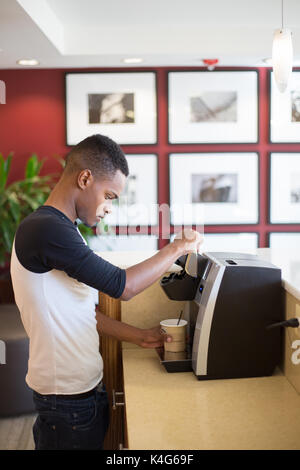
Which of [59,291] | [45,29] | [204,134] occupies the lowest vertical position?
[59,291]

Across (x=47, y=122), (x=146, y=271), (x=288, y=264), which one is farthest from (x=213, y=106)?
(x=146, y=271)

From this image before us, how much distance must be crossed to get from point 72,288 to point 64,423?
Result: 358 mm

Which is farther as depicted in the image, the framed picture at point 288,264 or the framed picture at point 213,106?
the framed picture at point 213,106

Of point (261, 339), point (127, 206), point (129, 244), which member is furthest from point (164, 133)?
point (261, 339)

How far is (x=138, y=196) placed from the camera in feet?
14.6

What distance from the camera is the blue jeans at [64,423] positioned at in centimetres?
143

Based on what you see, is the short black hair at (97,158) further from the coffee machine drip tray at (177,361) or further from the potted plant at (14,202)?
the potted plant at (14,202)

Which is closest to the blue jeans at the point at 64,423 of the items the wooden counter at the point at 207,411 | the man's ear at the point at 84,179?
the wooden counter at the point at 207,411

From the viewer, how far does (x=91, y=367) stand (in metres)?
1.45

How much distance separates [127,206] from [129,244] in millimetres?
310

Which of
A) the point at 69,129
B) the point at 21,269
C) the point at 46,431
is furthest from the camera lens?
the point at 69,129

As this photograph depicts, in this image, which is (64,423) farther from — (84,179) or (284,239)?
(284,239)

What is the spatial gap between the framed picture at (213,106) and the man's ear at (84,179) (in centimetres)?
308

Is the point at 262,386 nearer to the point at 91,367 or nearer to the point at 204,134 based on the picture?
the point at 91,367
